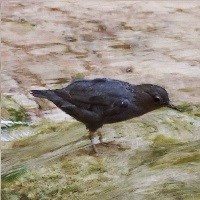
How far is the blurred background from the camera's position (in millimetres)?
4250

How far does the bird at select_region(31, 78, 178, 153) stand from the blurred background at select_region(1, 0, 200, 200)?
0.28m

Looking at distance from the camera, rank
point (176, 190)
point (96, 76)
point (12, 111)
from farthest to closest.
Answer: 1. point (96, 76)
2. point (12, 111)
3. point (176, 190)

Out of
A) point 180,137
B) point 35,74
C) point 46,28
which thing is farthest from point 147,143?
point 46,28

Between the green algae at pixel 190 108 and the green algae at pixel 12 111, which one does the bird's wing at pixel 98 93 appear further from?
the green algae at pixel 190 108

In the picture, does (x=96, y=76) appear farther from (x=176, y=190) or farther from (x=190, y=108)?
(x=176, y=190)

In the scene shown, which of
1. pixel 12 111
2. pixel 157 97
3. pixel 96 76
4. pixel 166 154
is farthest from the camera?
pixel 96 76

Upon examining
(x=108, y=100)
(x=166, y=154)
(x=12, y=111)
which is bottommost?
(x=12, y=111)

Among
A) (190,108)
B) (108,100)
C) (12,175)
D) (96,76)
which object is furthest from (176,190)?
(96,76)

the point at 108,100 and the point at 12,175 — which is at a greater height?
the point at 108,100

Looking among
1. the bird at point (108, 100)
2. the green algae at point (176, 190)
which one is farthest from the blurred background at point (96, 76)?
the bird at point (108, 100)

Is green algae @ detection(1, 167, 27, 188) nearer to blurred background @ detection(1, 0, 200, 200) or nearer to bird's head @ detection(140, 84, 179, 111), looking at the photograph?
blurred background @ detection(1, 0, 200, 200)

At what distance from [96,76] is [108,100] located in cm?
156

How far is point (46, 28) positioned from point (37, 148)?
7.47ft

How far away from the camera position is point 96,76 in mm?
5906
